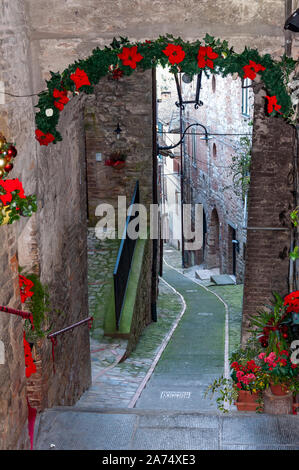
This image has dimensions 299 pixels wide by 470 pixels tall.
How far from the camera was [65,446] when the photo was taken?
18.5 ft

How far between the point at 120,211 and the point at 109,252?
3.79 ft

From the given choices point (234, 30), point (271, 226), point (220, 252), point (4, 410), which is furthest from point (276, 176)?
point (220, 252)

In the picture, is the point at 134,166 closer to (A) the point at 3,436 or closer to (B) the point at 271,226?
(B) the point at 271,226

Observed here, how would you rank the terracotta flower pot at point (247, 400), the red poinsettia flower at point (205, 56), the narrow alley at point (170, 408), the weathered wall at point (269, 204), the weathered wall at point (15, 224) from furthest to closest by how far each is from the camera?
the weathered wall at point (269, 204) → the terracotta flower pot at point (247, 400) → the red poinsettia flower at point (205, 56) → the narrow alley at point (170, 408) → the weathered wall at point (15, 224)

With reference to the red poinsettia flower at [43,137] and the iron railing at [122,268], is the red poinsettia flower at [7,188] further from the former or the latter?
the iron railing at [122,268]


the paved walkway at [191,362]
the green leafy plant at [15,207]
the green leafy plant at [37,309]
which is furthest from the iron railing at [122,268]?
the green leafy plant at [15,207]

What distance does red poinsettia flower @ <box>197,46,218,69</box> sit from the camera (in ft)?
19.4

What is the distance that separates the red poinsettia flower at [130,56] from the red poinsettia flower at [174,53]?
28cm

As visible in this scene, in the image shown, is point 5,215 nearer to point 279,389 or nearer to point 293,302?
point 293,302

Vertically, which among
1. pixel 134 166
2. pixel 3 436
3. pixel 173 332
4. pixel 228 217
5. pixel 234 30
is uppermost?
pixel 234 30

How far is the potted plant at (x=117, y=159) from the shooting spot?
44.5 ft

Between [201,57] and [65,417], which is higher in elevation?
[201,57]

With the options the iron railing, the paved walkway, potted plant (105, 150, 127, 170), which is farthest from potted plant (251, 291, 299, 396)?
potted plant (105, 150, 127, 170)

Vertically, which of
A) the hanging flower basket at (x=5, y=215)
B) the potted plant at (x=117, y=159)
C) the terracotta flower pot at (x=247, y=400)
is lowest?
the terracotta flower pot at (x=247, y=400)
